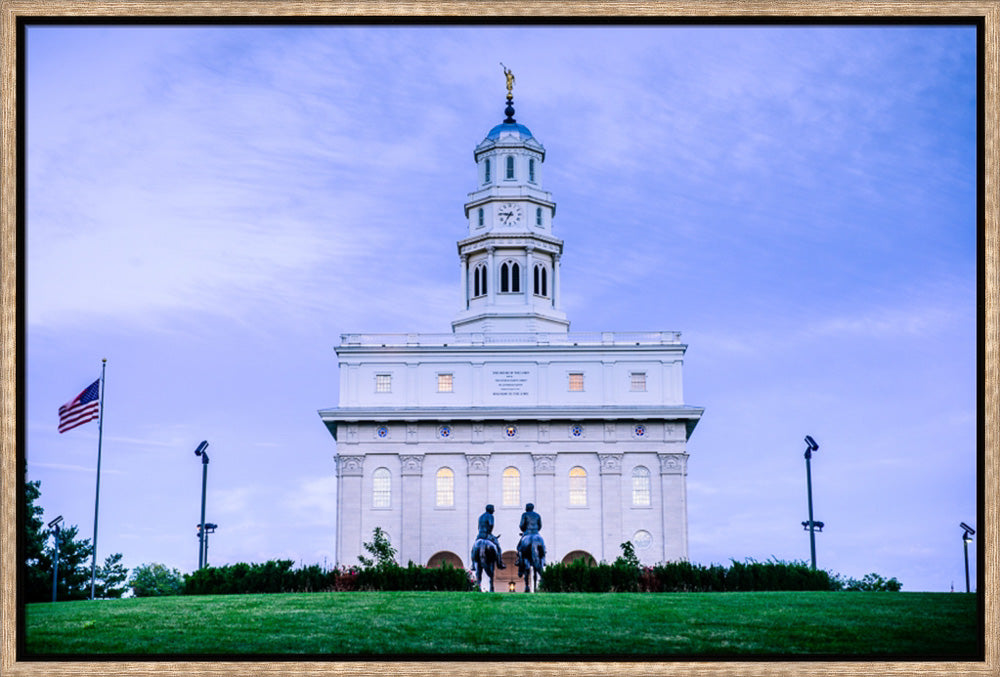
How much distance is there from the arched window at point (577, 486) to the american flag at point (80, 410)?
31468mm

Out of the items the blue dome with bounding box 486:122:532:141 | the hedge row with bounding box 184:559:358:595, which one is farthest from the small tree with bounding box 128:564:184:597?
the hedge row with bounding box 184:559:358:595

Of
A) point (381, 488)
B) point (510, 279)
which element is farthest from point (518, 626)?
point (510, 279)

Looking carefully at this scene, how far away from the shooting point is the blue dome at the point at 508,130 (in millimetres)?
76562

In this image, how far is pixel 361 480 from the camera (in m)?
66.1

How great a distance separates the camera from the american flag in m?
38.8

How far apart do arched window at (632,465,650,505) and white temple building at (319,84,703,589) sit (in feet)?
0.17

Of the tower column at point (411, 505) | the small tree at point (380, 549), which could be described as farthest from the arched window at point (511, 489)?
the small tree at point (380, 549)

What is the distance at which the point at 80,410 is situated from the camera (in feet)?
129

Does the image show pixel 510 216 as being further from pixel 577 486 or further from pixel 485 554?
pixel 485 554

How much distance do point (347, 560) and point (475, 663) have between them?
52.1 meters

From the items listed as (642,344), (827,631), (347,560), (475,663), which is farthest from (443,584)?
(642,344)

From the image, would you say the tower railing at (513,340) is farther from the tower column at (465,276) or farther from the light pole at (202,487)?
the light pole at (202,487)

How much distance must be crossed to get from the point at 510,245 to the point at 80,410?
124 feet

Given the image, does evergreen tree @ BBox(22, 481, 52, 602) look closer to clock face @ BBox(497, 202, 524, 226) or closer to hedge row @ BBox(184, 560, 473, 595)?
hedge row @ BBox(184, 560, 473, 595)
